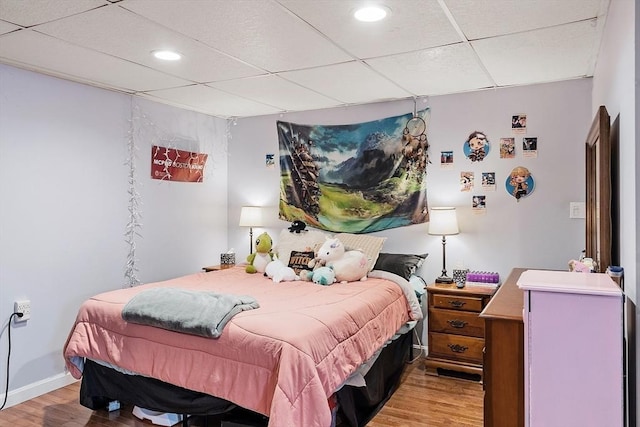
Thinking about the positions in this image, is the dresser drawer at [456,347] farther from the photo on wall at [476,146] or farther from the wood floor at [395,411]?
the photo on wall at [476,146]

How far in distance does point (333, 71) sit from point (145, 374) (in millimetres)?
2192

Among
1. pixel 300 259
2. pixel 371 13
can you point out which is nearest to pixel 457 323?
pixel 300 259

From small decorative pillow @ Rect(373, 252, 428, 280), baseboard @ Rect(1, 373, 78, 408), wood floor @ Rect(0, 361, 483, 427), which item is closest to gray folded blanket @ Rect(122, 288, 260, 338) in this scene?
wood floor @ Rect(0, 361, 483, 427)

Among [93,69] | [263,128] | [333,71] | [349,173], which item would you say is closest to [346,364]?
[333,71]

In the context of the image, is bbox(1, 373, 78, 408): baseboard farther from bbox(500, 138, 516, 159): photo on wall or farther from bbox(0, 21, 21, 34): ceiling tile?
bbox(500, 138, 516, 159): photo on wall

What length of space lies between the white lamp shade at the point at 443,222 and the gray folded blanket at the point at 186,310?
1.69 metres

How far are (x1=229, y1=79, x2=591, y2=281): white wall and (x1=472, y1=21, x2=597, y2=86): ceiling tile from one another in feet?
0.79

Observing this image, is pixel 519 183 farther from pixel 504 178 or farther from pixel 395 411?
pixel 395 411

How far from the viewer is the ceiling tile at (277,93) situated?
347 cm

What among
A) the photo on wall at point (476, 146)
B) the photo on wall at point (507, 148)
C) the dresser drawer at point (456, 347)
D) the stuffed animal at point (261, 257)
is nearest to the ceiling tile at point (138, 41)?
the stuffed animal at point (261, 257)

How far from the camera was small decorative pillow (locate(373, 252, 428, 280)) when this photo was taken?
376 cm

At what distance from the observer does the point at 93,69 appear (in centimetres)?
316

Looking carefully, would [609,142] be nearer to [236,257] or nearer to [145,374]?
[145,374]

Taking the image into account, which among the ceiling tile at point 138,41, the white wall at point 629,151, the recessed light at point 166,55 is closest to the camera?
the white wall at point 629,151
